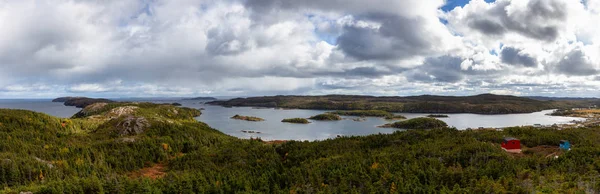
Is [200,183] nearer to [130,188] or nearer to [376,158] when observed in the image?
[130,188]

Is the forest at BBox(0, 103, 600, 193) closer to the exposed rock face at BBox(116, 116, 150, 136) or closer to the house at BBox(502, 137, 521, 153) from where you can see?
the exposed rock face at BBox(116, 116, 150, 136)

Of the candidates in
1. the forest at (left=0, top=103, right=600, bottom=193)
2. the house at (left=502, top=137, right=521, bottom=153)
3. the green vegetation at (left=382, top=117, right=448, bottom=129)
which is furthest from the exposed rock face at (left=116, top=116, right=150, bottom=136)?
the green vegetation at (left=382, top=117, right=448, bottom=129)

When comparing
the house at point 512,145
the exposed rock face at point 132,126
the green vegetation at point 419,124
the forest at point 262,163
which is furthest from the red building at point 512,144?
the green vegetation at point 419,124

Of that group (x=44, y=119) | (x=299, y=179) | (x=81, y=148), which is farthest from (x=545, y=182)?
(x=44, y=119)

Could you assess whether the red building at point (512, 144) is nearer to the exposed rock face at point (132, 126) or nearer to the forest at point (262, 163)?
the forest at point (262, 163)

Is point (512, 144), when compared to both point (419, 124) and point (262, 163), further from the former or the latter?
point (419, 124)

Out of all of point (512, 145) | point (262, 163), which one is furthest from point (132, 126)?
point (512, 145)
